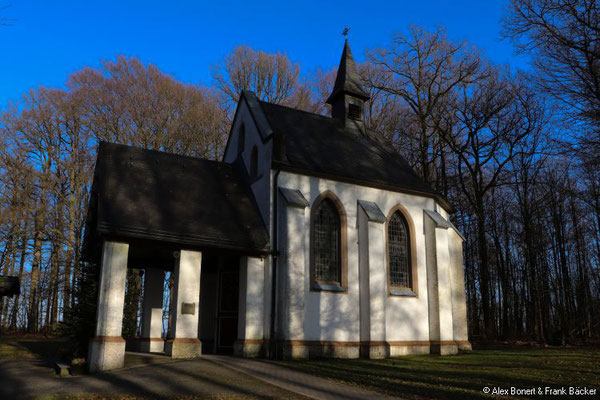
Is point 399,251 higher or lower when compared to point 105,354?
higher

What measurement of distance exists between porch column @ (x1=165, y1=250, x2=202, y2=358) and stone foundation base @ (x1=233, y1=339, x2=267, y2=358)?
1589 millimetres

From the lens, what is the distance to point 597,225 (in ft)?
108

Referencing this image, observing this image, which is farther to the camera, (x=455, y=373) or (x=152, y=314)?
(x=152, y=314)

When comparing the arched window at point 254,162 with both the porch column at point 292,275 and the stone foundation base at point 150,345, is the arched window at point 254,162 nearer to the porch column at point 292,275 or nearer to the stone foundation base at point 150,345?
the porch column at point 292,275

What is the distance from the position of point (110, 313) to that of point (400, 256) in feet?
35.1

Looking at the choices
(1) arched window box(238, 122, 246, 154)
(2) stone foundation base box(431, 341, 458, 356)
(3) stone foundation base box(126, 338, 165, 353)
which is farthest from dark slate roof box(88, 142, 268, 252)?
(2) stone foundation base box(431, 341, 458, 356)

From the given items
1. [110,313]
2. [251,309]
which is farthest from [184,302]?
[251,309]

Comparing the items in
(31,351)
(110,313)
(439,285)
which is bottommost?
(31,351)

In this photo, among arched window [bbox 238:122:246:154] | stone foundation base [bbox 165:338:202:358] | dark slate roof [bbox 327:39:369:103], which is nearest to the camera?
stone foundation base [bbox 165:338:202:358]

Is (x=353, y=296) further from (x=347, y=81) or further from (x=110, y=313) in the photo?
(x=347, y=81)

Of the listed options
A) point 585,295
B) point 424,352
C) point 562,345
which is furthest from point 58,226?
point 585,295

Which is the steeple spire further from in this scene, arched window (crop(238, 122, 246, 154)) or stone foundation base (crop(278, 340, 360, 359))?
stone foundation base (crop(278, 340, 360, 359))

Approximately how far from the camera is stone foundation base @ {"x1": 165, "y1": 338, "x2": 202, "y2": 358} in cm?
1431

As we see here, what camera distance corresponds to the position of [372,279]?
17578 mm
